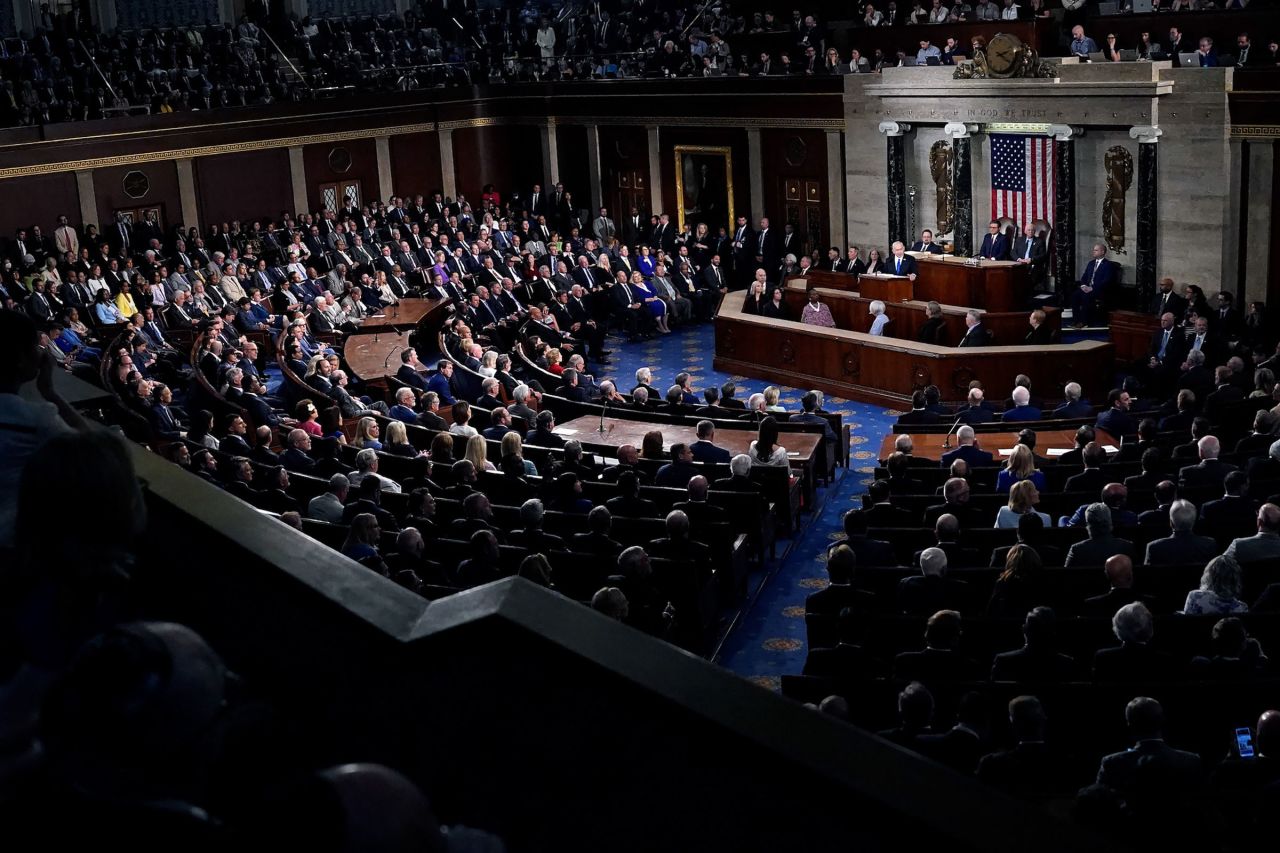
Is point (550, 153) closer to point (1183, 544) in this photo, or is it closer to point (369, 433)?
point (369, 433)

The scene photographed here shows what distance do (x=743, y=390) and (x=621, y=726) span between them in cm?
1527

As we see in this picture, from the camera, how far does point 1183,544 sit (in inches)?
306

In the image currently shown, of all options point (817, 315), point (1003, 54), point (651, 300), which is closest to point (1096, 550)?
point (817, 315)

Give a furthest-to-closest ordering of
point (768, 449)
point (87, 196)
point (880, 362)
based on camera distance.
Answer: point (87, 196), point (880, 362), point (768, 449)

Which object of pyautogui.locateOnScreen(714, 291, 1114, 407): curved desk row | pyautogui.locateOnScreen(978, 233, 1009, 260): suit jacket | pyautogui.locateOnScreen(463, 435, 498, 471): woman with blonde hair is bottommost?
pyautogui.locateOnScreen(714, 291, 1114, 407): curved desk row

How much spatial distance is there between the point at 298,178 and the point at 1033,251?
546 inches

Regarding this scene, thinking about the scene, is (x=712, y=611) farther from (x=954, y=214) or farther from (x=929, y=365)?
(x=954, y=214)

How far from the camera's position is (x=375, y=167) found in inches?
1056

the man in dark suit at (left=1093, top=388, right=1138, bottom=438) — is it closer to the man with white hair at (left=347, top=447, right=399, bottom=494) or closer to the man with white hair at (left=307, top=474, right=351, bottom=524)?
the man with white hair at (left=347, top=447, right=399, bottom=494)

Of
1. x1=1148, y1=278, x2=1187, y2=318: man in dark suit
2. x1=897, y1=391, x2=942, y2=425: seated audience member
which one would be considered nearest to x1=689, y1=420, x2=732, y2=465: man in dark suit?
x1=897, y1=391, x2=942, y2=425: seated audience member

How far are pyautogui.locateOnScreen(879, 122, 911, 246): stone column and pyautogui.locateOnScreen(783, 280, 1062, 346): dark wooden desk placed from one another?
2.55 meters

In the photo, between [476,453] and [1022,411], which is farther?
[1022,411]

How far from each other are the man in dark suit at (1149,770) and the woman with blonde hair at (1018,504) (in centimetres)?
359

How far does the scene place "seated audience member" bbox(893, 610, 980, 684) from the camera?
647cm
